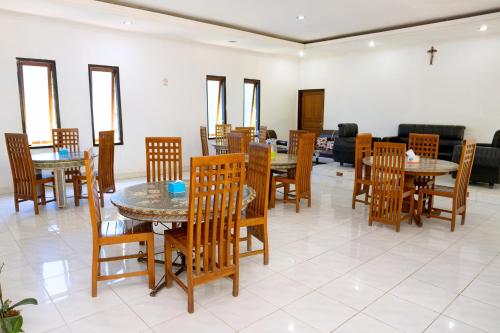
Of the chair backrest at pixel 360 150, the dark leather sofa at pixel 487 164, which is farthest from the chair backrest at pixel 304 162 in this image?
the dark leather sofa at pixel 487 164

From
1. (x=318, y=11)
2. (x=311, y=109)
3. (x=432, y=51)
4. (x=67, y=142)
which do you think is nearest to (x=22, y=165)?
(x=67, y=142)

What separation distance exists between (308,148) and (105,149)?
2729 millimetres

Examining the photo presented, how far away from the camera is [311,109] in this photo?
1010cm

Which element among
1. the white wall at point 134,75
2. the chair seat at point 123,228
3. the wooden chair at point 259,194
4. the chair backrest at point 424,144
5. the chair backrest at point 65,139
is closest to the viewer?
the chair seat at point 123,228

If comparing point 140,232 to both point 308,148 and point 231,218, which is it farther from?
point 308,148

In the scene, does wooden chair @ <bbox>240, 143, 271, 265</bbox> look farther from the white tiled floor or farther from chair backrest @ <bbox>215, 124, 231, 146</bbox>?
chair backrest @ <bbox>215, 124, 231, 146</bbox>

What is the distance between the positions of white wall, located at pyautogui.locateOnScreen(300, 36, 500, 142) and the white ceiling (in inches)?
53.6

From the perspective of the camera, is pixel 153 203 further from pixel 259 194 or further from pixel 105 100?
pixel 105 100

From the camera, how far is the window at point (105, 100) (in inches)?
254

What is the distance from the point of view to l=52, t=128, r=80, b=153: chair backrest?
5352mm

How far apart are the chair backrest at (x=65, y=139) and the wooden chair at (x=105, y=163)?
96 cm

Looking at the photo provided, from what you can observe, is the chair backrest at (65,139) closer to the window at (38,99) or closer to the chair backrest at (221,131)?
the window at (38,99)

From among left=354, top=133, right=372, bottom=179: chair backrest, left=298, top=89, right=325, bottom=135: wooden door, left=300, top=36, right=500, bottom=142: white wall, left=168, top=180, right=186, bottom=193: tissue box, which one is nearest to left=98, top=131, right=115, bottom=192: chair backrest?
left=168, top=180, right=186, bottom=193: tissue box

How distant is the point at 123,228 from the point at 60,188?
263 cm
